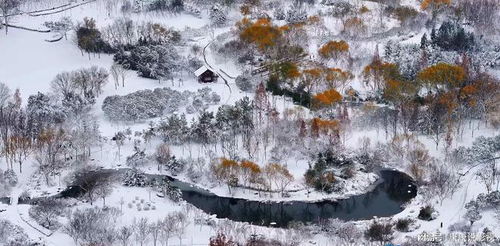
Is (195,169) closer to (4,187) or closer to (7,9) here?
(4,187)

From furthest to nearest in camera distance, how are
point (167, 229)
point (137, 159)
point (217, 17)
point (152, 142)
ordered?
point (217, 17)
point (152, 142)
point (137, 159)
point (167, 229)

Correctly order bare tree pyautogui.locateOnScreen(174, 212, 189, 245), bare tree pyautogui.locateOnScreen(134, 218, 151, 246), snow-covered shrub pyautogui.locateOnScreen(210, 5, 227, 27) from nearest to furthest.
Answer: bare tree pyautogui.locateOnScreen(134, 218, 151, 246) → bare tree pyautogui.locateOnScreen(174, 212, 189, 245) → snow-covered shrub pyautogui.locateOnScreen(210, 5, 227, 27)

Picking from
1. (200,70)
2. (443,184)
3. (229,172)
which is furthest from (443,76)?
(200,70)

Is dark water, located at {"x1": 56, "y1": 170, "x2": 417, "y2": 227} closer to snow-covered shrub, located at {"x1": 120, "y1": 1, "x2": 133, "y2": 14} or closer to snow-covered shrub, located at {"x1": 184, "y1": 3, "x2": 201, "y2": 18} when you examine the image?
snow-covered shrub, located at {"x1": 120, "y1": 1, "x2": 133, "y2": 14}

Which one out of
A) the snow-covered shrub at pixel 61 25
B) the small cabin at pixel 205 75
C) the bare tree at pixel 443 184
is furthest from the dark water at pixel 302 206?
the snow-covered shrub at pixel 61 25

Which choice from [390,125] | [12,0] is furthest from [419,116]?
[12,0]

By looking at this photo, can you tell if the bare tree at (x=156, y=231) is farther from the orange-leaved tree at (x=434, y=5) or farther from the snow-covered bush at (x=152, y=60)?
the orange-leaved tree at (x=434, y=5)

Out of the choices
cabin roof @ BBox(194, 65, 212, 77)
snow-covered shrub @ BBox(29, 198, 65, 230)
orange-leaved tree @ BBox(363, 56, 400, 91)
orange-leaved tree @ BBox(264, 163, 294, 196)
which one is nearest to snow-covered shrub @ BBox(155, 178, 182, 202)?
orange-leaved tree @ BBox(264, 163, 294, 196)
